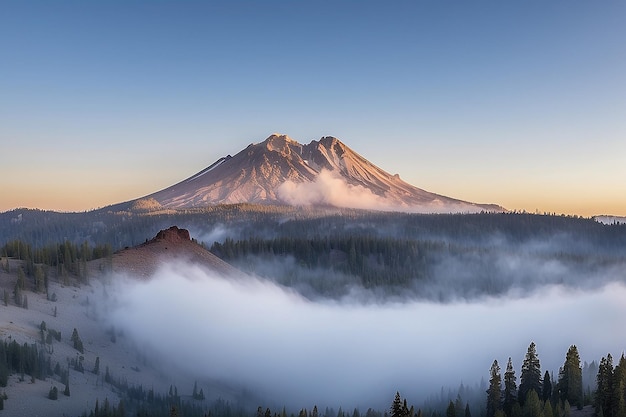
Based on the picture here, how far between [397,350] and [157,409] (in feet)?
387

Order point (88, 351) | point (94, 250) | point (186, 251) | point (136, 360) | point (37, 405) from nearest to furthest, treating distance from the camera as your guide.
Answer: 1. point (37, 405)
2. point (88, 351)
3. point (136, 360)
4. point (94, 250)
5. point (186, 251)

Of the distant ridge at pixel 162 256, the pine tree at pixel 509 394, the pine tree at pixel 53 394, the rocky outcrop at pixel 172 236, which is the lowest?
the pine tree at pixel 509 394

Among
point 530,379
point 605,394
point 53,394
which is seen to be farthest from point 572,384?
point 53,394

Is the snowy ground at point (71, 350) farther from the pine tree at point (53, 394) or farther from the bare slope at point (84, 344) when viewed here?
the pine tree at point (53, 394)

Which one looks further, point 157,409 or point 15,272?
point 15,272

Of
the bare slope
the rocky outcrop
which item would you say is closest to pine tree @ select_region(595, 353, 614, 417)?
the bare slope

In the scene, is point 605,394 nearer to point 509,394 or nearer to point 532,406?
point 532,406

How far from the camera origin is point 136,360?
4166 inches

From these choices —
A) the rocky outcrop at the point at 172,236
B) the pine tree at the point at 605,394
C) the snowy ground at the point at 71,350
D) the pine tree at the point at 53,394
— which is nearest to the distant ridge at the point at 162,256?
the rocky outcrop at the point at 172,236

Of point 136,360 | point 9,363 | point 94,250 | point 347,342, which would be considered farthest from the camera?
point 347,342

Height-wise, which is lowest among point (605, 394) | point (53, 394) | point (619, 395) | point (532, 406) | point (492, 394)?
point (492, 394)

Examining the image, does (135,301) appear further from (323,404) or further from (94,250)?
(323,404)

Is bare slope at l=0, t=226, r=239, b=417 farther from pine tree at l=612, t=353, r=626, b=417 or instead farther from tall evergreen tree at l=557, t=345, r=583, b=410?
pine tree at l=612, t=353, r=626, b=417

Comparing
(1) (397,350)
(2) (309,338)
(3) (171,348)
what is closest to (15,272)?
(3) (171,348)
